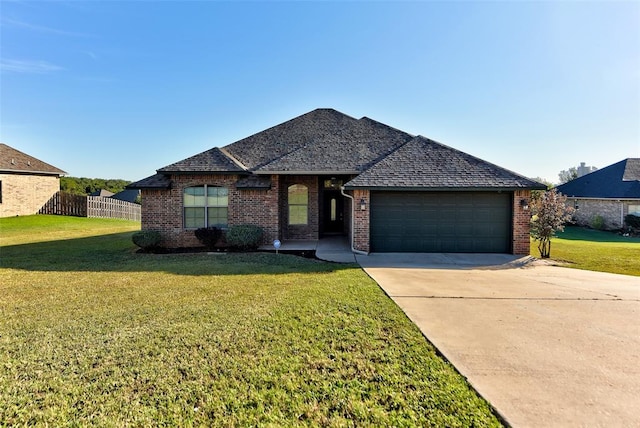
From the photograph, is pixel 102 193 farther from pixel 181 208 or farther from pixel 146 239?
pixel 146 239

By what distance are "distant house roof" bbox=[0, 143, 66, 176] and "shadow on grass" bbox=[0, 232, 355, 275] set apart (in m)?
15.2

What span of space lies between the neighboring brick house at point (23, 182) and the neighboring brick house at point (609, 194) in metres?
40.8

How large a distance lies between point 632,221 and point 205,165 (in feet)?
89.7

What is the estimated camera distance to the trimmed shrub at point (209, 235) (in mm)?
11523

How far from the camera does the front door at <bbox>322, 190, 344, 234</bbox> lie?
1532 centimetres

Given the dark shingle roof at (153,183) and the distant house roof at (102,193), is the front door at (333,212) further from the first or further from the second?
the distant house roof at (102,193)

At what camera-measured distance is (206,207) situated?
1210 centimetres

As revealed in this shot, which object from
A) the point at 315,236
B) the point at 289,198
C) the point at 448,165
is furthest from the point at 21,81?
the point at 448,165

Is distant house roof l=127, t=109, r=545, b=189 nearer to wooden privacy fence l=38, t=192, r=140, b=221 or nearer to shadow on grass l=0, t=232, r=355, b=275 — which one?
shadow on grass l=0, t=232, r=355, b=275

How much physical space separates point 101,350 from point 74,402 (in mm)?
1035

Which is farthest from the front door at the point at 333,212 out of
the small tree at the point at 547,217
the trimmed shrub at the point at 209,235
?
the small tree at the point at 547,217

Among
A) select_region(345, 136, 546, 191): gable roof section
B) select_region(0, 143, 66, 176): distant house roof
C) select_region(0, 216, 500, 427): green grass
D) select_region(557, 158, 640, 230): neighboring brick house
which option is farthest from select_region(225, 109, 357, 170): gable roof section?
select_region(557, 158, 640, 230): neighboring brick house

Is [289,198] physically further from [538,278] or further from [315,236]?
[538,278]

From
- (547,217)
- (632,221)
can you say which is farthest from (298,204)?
(632,221)
